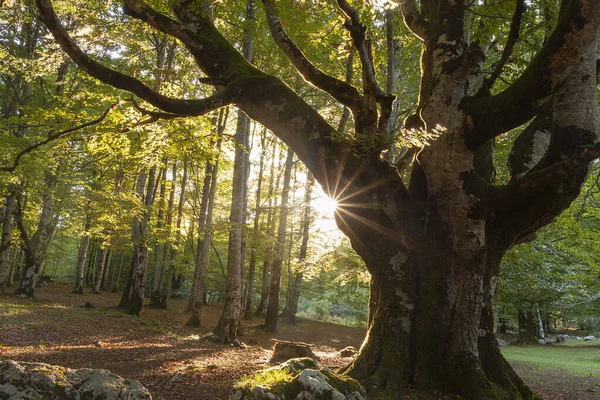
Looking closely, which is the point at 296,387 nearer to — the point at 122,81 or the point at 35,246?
the point at 122,81

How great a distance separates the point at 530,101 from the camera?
4.20 meters

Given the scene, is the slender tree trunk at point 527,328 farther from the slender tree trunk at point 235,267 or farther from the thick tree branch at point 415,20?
the thick tree branch at point 415,20

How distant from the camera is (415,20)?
582 cm

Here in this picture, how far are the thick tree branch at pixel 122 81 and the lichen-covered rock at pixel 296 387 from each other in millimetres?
3411

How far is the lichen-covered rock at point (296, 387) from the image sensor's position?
2949 mm

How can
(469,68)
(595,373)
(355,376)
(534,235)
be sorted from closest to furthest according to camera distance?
(355,376), (469,68), (534,235), (595,373)

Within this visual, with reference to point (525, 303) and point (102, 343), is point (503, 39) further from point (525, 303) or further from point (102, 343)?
point (525, 303)

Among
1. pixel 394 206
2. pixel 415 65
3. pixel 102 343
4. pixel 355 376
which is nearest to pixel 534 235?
pixel 394 206

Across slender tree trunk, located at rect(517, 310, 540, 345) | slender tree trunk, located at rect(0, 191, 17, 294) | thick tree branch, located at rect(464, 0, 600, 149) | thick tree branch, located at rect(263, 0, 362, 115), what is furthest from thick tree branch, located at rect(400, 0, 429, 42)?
slender tree trunk, located at rect(517, 310, 540, 345)

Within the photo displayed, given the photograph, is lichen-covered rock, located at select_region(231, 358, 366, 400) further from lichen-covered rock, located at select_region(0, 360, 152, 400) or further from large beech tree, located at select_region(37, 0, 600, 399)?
large beech tree, located at select_region(37, 0, 600, 399)

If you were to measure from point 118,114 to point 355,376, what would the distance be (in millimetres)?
5184

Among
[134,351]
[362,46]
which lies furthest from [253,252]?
[362,46]

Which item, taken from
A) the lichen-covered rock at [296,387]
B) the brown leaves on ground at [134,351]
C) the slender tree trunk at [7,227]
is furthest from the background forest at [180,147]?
the lichen-covered rock at [296,387]

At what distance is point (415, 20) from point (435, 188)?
273 cm
